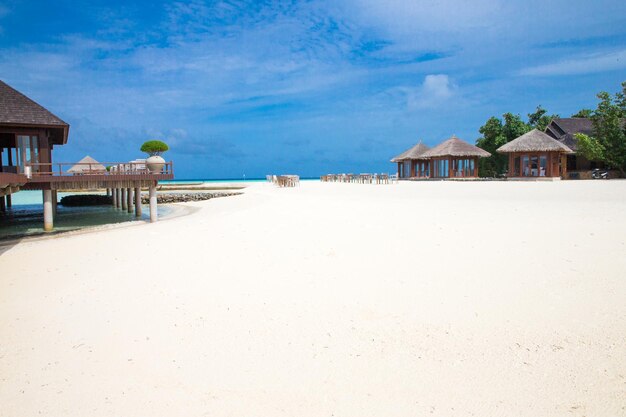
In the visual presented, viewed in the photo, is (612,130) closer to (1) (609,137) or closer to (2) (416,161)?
(1) (609,137)

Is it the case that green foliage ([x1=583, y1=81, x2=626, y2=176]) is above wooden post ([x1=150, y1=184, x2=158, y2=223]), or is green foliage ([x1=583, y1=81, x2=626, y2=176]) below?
above

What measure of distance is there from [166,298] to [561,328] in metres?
4.56

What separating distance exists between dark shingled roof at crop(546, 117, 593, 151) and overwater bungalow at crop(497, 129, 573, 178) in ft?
11.4

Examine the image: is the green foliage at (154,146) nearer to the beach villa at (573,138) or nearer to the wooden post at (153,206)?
the wooden post at (153,206)

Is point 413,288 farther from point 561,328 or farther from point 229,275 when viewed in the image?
point 229,275

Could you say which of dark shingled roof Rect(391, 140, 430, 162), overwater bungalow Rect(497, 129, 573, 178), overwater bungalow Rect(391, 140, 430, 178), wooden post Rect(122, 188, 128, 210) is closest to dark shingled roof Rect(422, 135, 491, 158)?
dark shingled roof Rect(391, 140, 430, 162)

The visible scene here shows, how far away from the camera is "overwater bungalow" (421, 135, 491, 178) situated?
116 feet

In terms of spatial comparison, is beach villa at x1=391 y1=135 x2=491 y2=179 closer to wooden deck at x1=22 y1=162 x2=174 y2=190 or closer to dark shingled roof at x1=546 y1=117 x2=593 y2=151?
dark shingled roof at x1=546 y1=117 x2=593 y2=151

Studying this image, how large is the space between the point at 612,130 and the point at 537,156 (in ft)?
17.4

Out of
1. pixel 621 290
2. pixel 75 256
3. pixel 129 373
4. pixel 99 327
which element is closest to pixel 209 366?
pixel 129 373

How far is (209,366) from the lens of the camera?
3.53 meters

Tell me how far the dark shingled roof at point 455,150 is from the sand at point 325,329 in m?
28.6

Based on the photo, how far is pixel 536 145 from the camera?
3102 cm

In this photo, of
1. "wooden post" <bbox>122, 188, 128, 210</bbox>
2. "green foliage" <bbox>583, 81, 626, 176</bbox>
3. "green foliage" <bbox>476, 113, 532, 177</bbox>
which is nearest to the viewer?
"wooden post" <bbox>122, 188, 128, 210</bbox>
